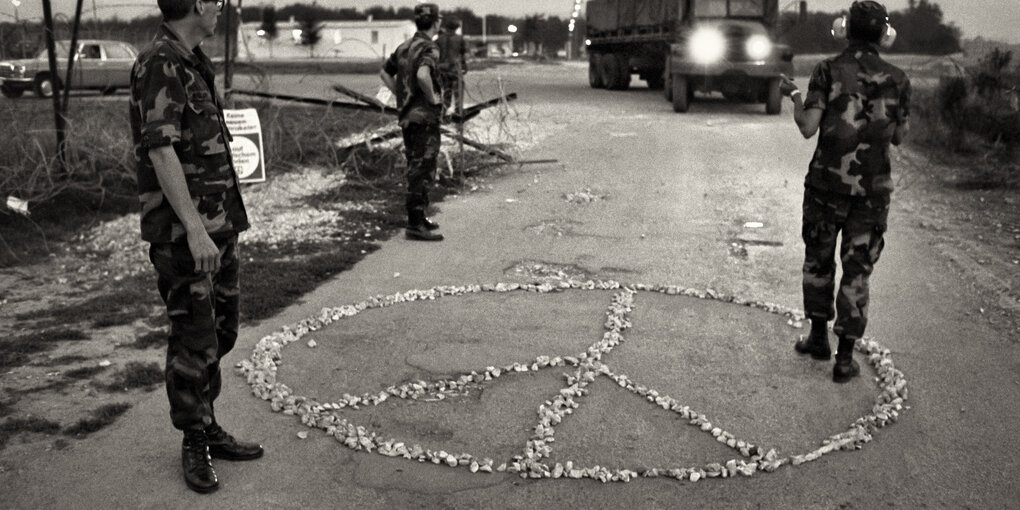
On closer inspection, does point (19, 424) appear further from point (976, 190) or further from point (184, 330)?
point (976, 190)

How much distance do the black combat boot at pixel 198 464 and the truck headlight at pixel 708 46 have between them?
16.4 m

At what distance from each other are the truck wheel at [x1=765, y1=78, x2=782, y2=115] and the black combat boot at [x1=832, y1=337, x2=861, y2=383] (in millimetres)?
15360

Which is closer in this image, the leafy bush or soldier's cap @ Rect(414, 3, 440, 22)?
soldier's cap @ Rect(414, 3, 440, 22)

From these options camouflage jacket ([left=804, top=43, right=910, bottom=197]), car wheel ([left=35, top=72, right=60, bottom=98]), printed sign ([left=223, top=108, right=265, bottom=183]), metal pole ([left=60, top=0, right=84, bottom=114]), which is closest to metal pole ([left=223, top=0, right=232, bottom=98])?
printed sign ([left=223, top=108, right=265, bottom=183])

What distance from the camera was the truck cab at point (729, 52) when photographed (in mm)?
18531

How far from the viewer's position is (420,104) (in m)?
7.87

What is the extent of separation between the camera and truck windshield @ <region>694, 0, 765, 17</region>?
63.6 ft

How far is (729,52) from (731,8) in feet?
4.58

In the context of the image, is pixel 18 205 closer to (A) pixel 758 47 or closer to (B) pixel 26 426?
(B) pixel 26 426

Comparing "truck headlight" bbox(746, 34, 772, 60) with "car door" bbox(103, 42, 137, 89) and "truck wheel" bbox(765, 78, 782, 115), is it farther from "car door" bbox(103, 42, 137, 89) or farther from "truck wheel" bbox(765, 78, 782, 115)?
"car door" bbox(103, 42, 137, 89)

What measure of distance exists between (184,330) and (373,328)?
225 centimetres

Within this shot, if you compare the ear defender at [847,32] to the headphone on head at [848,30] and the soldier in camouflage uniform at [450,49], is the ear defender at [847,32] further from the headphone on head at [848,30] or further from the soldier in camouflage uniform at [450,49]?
the soldier in camouflage uniform at [450,49]

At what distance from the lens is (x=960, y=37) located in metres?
12.0

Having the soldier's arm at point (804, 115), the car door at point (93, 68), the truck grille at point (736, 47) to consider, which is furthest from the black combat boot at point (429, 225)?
the car door at point (93, 68)
